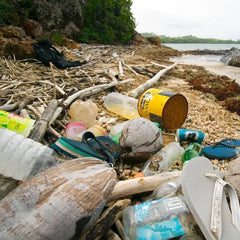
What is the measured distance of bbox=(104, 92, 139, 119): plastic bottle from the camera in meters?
3.66

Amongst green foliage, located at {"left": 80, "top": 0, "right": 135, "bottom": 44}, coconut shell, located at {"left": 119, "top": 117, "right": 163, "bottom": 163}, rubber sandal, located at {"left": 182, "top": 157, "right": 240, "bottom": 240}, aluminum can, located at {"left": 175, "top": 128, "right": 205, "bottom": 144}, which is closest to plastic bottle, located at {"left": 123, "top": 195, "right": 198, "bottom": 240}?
rubber sandal, located at {"left": 182, "top": 157, "right": 240, "bottom": 240}

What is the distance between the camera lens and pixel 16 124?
2.25 metres

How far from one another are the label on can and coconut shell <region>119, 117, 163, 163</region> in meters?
0.96

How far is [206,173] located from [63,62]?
5573 mm

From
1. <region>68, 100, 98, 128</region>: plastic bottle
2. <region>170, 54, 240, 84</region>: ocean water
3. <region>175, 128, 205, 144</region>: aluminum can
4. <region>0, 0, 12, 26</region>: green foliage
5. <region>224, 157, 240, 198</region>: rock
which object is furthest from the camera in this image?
<region>0, 0, 12, 26</region>: green foliage

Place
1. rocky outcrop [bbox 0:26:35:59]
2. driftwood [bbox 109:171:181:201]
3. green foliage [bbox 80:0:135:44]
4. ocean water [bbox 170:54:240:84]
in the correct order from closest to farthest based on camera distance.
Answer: driftwood [bbox 109:171:181:201]
rocky outcrop [bbox 0:26:35:59]
ocean water [bbox 170:54:240:84]
green foliage [bbox 80:0:135:44]

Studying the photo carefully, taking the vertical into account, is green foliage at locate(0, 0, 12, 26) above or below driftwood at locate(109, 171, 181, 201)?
above

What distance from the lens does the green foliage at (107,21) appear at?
21922 mm

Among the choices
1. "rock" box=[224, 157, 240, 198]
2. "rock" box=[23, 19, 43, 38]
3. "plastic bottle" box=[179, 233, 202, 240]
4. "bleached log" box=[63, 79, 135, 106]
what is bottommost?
"plastic bottle" box=[179, 233, 202, 240]

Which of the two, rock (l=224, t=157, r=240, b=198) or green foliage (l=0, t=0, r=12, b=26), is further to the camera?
green foliage (l=0, t=0, r=12, b=26)

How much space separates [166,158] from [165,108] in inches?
32.8

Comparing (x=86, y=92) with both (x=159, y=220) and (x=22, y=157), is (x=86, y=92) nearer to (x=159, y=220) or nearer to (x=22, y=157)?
(x=22, y=157)

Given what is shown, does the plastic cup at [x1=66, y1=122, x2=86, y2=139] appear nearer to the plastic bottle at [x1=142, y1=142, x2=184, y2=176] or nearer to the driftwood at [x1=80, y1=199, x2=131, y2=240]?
the plastic bottle at [x1=142, y1=142, x2=184, y2=176]

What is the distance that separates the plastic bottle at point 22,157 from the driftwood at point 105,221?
692mm
